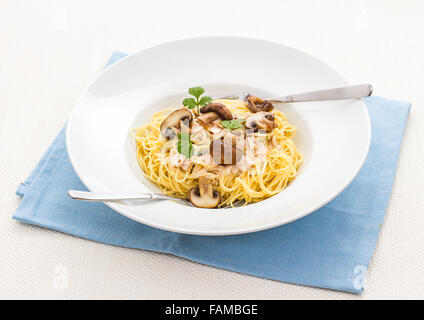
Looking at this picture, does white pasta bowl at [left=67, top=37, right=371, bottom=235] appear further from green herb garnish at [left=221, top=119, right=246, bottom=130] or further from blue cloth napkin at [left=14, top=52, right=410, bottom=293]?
green herb garnish at [left=221, top=119, right=246, bottom=130]

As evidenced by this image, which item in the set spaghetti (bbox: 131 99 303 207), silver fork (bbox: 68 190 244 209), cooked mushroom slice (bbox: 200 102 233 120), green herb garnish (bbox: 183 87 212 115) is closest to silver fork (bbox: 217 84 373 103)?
spaghetti (bbox: 131 99 303 207)

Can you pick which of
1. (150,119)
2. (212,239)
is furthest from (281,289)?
(150,119)

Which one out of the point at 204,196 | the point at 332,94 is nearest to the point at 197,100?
the point at 204,196

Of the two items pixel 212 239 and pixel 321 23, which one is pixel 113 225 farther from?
pixel 321 23

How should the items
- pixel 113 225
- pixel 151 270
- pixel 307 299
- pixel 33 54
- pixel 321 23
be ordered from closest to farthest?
pixel 307 299 < pixel 151 270 < pixel 113 225 < pixel 33 54 < pixel 321 23

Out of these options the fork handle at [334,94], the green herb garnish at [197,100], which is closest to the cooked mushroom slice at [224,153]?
the green herb garnish at [197,100]

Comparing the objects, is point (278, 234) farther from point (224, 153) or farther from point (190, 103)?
point (190, 103)

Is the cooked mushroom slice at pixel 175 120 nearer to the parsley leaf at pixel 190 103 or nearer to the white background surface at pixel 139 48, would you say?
the parsley leaf at pixel 190 103
